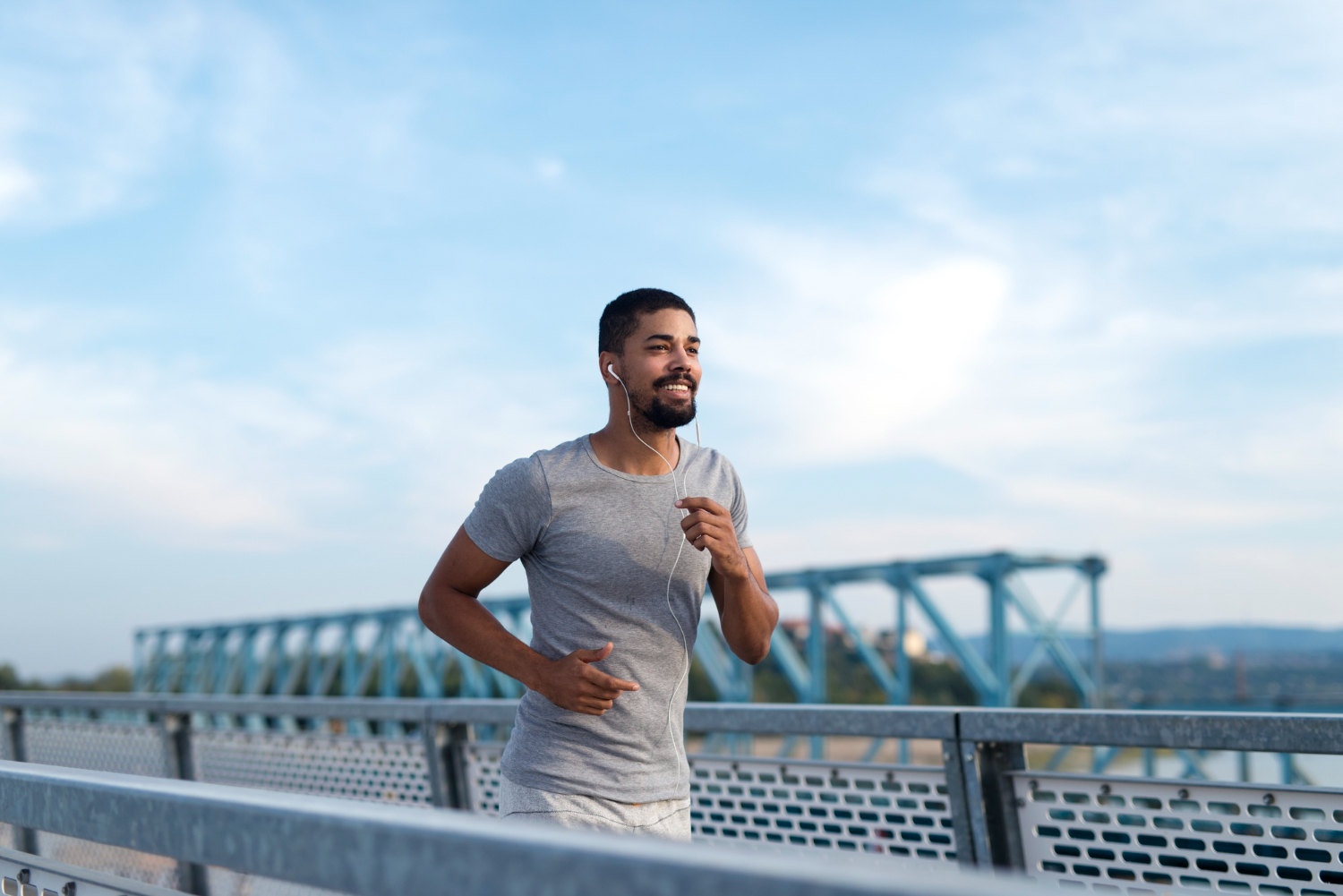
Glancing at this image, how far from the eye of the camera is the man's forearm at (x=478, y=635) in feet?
8.16

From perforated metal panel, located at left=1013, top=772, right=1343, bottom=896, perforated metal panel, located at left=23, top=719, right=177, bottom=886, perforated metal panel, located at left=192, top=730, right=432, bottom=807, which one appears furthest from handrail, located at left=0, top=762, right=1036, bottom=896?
perforated metal panel, located at left=23, top=719, right=177, bottom=886

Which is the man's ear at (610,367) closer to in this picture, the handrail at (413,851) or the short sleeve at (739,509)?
the short sleeve at (739,509)

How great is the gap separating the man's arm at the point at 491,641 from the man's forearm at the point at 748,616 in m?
0.29

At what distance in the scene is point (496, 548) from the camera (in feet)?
8.41

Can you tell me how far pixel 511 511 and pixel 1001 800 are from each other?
1.59 metres

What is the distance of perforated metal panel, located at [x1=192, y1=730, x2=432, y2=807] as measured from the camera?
4992 mm

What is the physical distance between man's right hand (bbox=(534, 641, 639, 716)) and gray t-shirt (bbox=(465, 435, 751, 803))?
11 cm

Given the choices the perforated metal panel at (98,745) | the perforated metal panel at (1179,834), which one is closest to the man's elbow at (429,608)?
the perforated metal panel at (1179,834)

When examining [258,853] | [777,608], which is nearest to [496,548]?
[777,608]

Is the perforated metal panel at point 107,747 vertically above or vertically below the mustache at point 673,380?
below

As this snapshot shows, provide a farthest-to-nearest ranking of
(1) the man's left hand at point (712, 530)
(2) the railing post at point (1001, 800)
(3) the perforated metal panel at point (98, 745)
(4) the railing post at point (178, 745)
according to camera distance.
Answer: (3) the perforated metal panel at point (98, 745) → (4) the railing post at point (178, 745) → (2) the railing post at point (1001, 800) → (1) the man's left hand at point (712, 530)

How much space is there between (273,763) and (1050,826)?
3.86m

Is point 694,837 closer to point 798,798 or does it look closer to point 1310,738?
point 798,798

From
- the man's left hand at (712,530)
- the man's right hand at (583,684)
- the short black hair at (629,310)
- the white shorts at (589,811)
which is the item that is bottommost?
the white shorts at (589,811)
